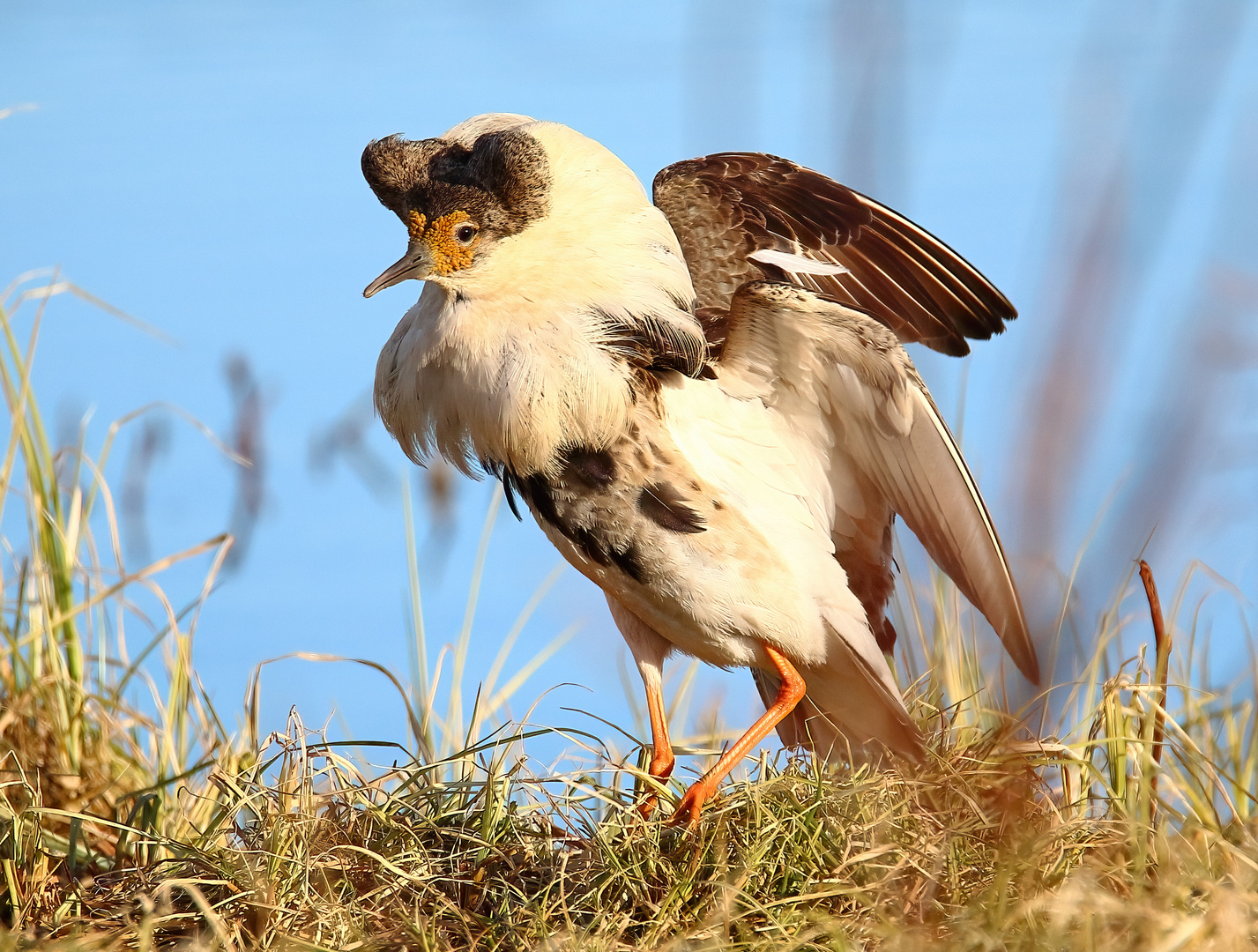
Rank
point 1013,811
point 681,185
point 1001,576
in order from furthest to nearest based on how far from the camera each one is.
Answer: point 681,185 → point 1001,576 → point 1013,811

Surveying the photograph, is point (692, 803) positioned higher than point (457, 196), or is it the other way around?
point (457, 196)

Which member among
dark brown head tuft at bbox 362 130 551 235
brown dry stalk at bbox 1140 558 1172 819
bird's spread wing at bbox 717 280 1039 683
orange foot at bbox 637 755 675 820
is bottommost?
orange foot at bbox 637 755 675 820

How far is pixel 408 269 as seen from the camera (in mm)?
2166

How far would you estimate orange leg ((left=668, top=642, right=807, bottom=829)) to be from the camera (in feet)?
7.18

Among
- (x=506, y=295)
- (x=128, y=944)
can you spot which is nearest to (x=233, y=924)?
(x=128, y=944)

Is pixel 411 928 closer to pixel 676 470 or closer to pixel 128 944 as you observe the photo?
pixel 128 944

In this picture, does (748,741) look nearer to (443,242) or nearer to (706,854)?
(706,854)

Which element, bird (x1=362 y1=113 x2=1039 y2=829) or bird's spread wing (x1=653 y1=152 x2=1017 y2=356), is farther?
bird's spread wing (x1=653 y1=152 x2=1017 y2=356)

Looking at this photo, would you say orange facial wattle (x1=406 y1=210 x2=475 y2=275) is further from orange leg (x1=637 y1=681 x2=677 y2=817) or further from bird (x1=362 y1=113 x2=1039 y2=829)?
orange leg (x1=637 y1=681 x2=677 y2=817)

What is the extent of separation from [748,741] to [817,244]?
3.94ft

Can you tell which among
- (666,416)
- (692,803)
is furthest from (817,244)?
(692,803)

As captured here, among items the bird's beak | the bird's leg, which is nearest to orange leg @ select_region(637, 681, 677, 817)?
the bird's leg

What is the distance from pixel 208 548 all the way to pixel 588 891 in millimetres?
1443

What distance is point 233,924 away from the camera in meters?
2.01
